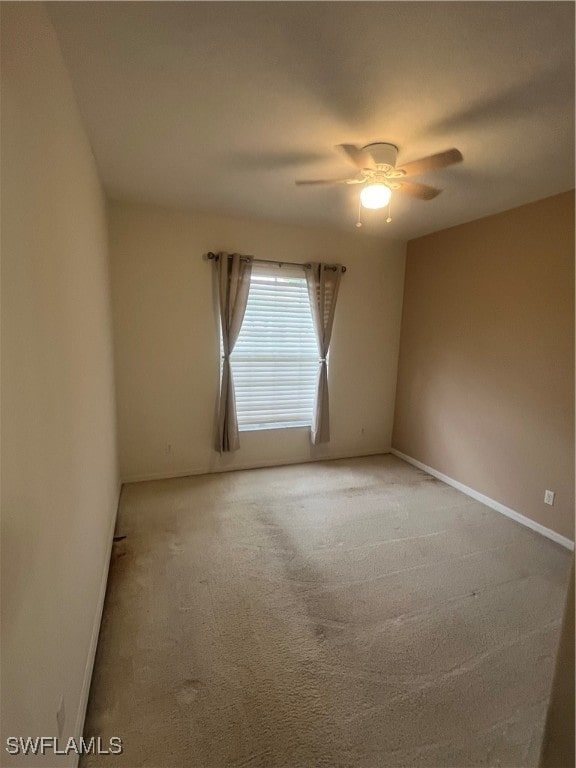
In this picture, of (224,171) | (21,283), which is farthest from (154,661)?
(224,171)

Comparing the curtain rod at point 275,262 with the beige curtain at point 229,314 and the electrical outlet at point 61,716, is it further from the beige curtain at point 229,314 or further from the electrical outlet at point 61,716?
the electrical outlet at point 61,716

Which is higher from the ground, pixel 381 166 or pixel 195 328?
pixel 381 166

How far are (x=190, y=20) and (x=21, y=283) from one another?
1.11m

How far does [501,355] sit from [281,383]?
212 centimetres

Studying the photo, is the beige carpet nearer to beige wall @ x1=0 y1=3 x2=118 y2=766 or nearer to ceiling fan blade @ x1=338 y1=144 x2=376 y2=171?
beige wall @ x1=0 y1=3 x2=118 y2=766

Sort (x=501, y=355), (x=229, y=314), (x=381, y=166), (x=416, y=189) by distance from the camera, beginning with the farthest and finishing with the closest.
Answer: (x=229, y=314)
(x=501, y=355)
(x=416, y=189)
(x=381, y=166)

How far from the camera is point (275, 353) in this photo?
→ 13.1 ft

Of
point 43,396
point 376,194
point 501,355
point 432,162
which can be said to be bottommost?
point 43,396

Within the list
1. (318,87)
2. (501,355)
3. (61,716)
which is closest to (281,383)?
(501,355)

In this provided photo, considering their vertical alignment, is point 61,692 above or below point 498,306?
below

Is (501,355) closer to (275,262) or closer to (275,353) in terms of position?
(275,353)

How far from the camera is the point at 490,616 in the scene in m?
2.09

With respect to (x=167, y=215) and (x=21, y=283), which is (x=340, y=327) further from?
(x=21, y=283)

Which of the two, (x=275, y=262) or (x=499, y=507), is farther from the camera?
(x=275, y=262)
